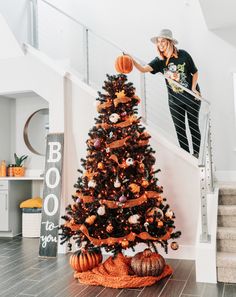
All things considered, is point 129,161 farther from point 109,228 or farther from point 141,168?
point 109,228

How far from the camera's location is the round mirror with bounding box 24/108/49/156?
19.7 feet

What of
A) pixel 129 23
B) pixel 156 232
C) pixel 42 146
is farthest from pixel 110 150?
pixel 129 23

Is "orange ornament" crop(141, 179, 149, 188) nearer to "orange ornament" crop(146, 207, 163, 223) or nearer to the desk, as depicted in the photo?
"orange ornament" crop(146, 207, 163, 223)

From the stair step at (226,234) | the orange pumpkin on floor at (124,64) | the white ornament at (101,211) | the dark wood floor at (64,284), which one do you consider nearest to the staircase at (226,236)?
the stair step at (226,234)

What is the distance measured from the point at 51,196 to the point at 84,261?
4.09 feet

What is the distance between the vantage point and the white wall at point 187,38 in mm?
5457

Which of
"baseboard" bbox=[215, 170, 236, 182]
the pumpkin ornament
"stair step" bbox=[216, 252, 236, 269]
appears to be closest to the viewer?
"stair step" bbox=[216, 252, 236, 269]

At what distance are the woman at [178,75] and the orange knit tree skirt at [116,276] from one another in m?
1.67

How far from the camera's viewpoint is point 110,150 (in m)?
3.61

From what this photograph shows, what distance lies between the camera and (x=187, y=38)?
18.4 ft

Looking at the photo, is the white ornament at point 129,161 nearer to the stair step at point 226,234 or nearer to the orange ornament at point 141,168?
the orange ornament at point 141,168

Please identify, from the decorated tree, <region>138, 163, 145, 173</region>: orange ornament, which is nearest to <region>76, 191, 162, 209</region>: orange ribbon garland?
the decorated tree

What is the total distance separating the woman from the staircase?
794 mm

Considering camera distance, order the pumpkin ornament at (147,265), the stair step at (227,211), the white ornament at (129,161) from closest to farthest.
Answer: the pumpkin ornament at (147,265) → the white ornament at (129,161) → the stair step at (227,211)
